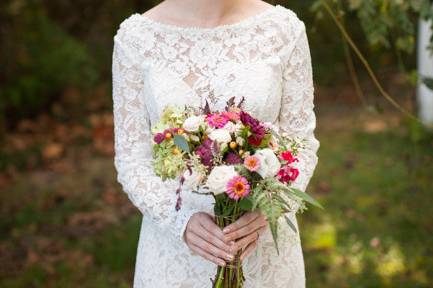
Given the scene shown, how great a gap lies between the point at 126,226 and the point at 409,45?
9.67ft

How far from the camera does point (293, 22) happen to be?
2.55 metres

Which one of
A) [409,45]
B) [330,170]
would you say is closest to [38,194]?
[330,170]

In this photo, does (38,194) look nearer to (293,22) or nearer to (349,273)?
(349,273)

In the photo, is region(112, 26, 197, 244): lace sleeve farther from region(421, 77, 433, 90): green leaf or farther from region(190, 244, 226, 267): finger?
region(421, 77, 433, 90): green leaf

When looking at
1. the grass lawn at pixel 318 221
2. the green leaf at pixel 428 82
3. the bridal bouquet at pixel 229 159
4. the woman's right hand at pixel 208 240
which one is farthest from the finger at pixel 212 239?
the grass lawn at pixel 318 221

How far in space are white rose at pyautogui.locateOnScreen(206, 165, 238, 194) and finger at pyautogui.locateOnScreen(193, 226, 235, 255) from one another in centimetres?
29

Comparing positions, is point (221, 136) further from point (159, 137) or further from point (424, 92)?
point (424, 92)

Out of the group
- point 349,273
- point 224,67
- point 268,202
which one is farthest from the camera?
point 349,273

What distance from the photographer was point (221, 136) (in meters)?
1.92

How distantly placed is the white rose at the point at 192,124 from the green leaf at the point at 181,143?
4cm

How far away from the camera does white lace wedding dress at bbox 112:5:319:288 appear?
247 cm

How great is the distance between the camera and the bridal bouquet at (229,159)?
1909mm

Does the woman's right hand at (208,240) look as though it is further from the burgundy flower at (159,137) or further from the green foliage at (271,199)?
the burgundy flower at (159,137)

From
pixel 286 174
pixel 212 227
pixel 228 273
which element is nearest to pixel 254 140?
pixel 286 174
